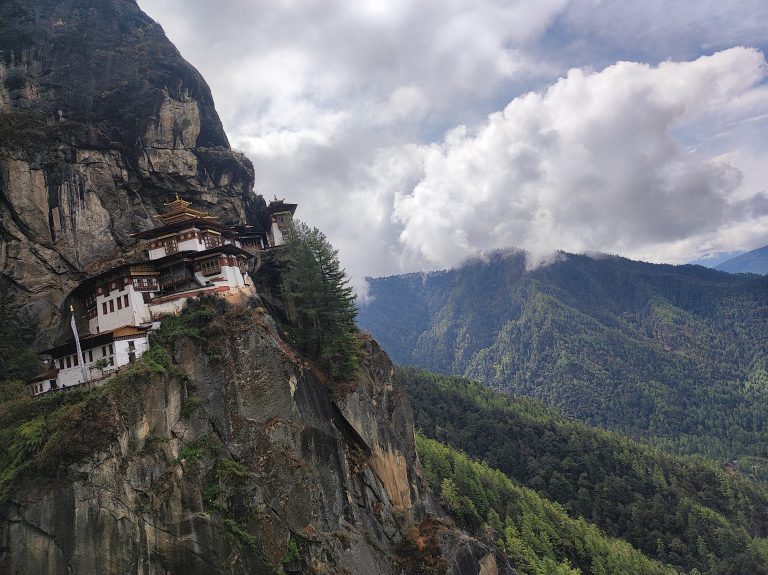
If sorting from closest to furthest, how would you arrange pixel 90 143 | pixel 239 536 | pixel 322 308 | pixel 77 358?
pixel 239 536, pixel 77 358, pixel 322 308, pixel 90 143

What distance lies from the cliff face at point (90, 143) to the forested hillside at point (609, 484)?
65419 mm

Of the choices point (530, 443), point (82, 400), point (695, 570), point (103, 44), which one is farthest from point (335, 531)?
point (530, 443)

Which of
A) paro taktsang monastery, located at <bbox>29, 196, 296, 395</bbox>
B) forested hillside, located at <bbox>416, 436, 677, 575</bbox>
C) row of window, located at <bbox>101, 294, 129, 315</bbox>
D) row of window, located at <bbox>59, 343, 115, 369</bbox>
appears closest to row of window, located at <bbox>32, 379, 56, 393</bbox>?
paro taktsang monastery, located at <bbox>29, 196, 296, 395</bbox>

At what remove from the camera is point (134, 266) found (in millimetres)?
51219

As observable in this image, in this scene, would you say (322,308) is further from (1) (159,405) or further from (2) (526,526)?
(2) (526,526)

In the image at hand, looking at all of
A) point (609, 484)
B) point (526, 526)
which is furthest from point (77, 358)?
point (609, 484)

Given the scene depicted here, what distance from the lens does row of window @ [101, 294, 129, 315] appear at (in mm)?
50562

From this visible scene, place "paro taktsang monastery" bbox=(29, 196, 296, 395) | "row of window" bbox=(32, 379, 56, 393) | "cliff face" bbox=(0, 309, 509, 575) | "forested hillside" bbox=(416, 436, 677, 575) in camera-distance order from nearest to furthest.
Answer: "cliff face" bbox=(0, 309, 509, 575) < "paro taktsang monastery" bbox=(29, 196, 296, 395) < "row of window" bbox=(32, 379, 56, 393) < "forested hillside" bbox=(416, 436, 677, 575)

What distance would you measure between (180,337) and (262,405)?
9.15 metres

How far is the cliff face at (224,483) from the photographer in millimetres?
32344

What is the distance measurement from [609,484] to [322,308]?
5154 inches

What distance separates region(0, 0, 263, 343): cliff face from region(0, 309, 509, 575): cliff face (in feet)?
73.0

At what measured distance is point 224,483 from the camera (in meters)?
38.0

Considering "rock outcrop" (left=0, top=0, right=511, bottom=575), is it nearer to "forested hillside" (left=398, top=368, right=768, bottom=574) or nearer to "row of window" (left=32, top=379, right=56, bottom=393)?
"row of window" (left=32, top=379, right=56, bottom=393)
